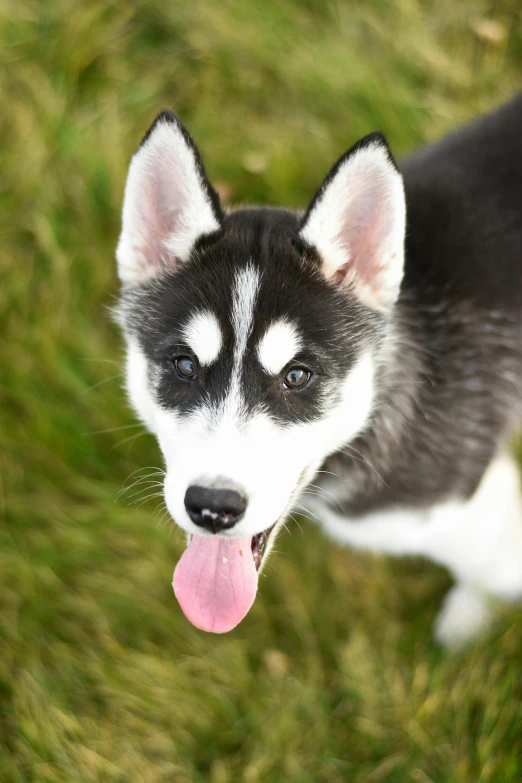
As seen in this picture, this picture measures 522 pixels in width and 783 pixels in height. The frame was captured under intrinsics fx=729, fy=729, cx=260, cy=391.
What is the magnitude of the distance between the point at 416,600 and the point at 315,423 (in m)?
1.64

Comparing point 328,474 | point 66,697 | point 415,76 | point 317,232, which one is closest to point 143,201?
point 317,232

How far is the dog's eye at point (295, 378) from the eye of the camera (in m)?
2.18

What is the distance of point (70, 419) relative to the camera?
362 centimetres

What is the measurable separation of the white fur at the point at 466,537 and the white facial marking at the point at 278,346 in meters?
0.71

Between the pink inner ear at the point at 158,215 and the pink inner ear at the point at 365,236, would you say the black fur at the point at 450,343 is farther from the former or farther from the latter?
the pink inner ear at the point at 158,215

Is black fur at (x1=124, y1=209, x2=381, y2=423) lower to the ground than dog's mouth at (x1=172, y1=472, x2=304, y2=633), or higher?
higher

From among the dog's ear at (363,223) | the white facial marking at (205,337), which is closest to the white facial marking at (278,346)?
the white facial marking at (205,337)

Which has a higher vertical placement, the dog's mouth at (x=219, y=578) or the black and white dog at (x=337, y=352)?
the black and white dog at (x=337, y=352)

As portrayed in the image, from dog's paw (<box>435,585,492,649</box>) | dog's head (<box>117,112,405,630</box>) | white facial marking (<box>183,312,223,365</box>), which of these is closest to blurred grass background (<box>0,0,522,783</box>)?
dog's paw (<box>435,585,492,649</box>)

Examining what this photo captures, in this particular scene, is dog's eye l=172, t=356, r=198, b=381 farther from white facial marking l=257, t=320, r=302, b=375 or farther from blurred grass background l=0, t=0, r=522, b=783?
blurred grass background l=0, t=0, r=522, b=783

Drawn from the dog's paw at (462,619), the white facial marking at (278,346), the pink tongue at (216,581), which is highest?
the white facial marking at (278,346)

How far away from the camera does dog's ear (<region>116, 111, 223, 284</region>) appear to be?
2.17 metres

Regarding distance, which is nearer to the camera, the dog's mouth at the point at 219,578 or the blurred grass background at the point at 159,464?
the dog's mouth at the point at 219,578

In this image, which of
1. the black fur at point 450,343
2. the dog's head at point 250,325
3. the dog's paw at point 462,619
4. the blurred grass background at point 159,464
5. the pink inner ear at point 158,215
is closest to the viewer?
the dog's head at point 250,325
